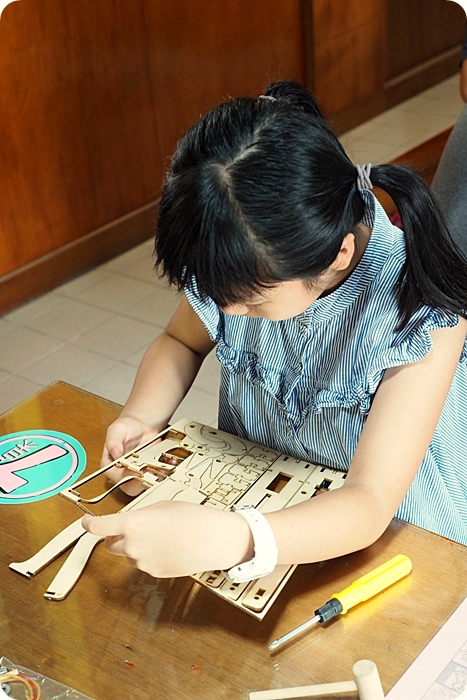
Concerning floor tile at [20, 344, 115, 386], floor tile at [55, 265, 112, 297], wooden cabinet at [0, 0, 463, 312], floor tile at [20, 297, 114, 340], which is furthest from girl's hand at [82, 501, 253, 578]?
floor tile at [55, 265, 112, 297]

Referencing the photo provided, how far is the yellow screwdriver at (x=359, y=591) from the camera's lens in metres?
0.92

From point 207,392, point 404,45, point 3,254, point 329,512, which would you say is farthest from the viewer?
point 404,45

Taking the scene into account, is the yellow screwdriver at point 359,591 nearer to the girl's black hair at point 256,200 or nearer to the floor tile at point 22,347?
the girl's black hair at point 256,200

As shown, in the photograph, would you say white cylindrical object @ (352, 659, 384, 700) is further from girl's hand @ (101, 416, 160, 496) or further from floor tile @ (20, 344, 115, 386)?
floor tile @ (20, 344, 115, 386)

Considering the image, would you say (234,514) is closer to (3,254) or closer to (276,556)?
(276,556)

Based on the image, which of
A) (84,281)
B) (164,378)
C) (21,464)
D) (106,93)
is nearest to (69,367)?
(84,281)

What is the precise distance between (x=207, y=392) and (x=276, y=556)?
71.2 inches

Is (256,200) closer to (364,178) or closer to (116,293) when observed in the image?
(364,178)

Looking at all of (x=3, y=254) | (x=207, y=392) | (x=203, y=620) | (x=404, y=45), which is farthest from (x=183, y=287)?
(x=404, y=45)

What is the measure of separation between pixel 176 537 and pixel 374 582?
0.23 m

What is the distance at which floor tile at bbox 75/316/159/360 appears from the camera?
9.86 feet

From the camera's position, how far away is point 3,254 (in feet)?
10.6

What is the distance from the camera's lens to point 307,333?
1236mm

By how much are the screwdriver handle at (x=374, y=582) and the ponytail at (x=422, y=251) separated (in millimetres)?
307
